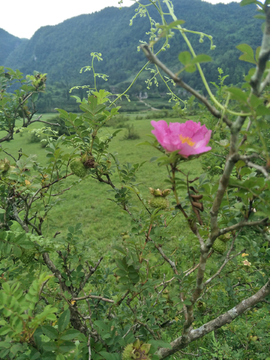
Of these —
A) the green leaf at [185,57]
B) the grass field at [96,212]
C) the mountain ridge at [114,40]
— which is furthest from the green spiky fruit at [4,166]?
the mountain ridge at [114,40]

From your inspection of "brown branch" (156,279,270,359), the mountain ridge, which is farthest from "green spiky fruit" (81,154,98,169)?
the mountain ridge

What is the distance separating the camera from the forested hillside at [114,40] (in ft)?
213

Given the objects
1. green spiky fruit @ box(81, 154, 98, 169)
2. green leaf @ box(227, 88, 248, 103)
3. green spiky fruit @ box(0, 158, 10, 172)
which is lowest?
green spiky fruit @ box(0, 158, 10, 172)

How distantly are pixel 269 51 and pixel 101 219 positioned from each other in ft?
18.4

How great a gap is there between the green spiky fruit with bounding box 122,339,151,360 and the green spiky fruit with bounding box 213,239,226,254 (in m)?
0.49

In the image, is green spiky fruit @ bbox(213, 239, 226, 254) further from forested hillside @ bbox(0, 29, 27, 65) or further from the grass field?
forested hillside @ bbox(0, 29, 27, 65)

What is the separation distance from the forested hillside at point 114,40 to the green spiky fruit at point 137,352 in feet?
187

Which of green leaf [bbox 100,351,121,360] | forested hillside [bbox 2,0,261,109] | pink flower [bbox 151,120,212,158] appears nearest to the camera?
pink flower [bbox 151,120,212,158]

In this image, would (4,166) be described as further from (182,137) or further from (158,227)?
(182,137)

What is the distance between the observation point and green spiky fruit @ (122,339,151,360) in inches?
28.8

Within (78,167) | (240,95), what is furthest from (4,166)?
(240,95)

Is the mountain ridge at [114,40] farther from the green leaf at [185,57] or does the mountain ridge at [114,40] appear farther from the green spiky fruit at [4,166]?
the green leaf at [185,57]

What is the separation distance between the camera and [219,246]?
1034 mm

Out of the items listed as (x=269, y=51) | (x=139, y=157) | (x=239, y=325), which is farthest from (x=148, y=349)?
(x=139, y=157)
